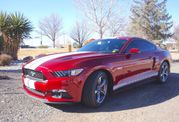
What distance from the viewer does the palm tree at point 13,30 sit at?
15797 mm

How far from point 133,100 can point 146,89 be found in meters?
1.27

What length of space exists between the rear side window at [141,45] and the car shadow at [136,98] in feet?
3.33

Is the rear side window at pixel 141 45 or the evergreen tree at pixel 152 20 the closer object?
the rear side window at pixel 141 45

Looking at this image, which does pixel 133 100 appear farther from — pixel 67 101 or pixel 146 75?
pixel 67 101

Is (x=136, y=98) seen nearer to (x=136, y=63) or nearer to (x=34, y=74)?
(x=136, y=63)

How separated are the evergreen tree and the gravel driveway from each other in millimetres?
36441

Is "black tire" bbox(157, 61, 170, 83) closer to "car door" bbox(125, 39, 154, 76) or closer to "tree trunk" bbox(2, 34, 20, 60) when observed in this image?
"car door" bbox(125, 39, 154, 76)

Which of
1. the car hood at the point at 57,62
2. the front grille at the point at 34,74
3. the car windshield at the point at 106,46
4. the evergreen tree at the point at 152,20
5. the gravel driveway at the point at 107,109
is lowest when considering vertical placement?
the gravel driveway at the point at 107,109

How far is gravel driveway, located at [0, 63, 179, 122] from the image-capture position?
15.1 ft

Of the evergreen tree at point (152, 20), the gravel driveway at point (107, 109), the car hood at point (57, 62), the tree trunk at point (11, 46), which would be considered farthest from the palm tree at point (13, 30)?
the evergreen tree at point (152, 20)

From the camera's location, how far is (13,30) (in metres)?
16.0

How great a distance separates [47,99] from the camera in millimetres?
4793

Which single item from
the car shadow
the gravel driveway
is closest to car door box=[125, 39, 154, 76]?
the car shadow

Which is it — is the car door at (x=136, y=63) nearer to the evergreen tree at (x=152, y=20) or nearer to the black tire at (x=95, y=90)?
the black tire at (x=95, y=90)
